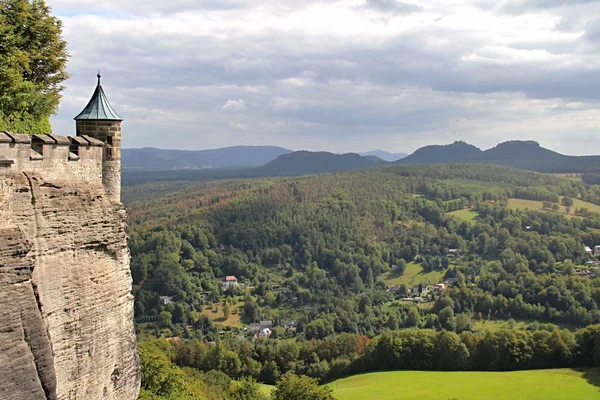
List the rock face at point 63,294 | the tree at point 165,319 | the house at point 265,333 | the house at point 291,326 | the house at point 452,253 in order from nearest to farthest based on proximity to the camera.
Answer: the rock face at point 63,294, the house at point 265,333, the tree at point 165,319, the house at point 291,326, the house at point 452,253

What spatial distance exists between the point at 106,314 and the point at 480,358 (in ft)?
236

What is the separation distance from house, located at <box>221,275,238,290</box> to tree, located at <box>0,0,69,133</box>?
13648cm

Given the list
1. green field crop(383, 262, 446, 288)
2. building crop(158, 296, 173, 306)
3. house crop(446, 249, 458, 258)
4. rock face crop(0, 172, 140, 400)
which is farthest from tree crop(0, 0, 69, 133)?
house crop(446, 249, 458, 258)

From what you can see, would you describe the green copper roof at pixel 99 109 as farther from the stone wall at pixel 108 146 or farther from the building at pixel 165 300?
the building at pixel 165 300

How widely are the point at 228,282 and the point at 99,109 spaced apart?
143 metres

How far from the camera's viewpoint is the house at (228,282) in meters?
160

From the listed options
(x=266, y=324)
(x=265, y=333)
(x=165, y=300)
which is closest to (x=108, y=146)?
(x=265, y=333)

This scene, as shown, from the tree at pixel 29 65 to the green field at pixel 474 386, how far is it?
5353cm

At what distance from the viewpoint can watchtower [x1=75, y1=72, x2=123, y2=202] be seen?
21.9 meters

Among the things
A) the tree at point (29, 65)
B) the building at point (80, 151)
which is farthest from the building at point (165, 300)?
the building at point (80, 151)

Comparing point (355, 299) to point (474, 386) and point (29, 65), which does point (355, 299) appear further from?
point (29, 65)

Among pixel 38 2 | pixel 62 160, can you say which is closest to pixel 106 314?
pixel 62 160

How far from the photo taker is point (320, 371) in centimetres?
8619

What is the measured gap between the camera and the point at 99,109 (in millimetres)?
22297
